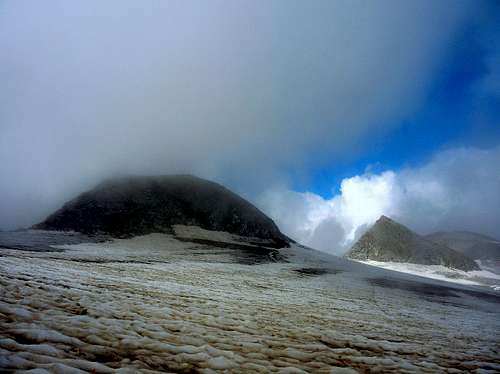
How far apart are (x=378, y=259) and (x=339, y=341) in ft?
325

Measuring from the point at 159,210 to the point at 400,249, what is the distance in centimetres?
8070

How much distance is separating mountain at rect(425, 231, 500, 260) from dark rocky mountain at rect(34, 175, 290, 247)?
105 m

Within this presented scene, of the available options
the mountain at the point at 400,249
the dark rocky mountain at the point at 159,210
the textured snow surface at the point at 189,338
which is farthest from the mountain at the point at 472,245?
the textured snow surface at the point at 189,338

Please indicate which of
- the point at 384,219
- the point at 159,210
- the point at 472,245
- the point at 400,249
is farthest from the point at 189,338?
the point at 472,245

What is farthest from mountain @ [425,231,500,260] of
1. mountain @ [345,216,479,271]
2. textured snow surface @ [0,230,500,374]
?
textured snow surface @ [0,230,500,374]

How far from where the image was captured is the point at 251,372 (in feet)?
19.1

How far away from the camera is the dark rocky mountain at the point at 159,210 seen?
6388cm

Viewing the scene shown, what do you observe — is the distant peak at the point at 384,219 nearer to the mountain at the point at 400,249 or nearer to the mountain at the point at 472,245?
the mountain at the point at 400,249

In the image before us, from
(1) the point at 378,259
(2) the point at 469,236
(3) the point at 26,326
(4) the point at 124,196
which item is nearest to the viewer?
(3) the point at 26,326

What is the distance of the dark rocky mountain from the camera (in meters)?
63.9

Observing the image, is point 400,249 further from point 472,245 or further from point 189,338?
point 189,338

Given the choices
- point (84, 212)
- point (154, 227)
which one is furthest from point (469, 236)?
point (84, 212)

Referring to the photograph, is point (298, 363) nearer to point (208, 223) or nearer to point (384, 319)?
point (384, 319)

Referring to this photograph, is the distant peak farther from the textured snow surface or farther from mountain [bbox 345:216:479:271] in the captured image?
the textured snow surface
